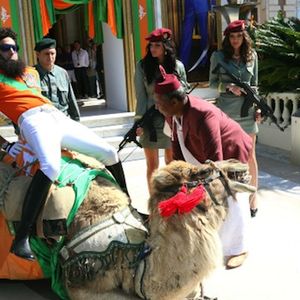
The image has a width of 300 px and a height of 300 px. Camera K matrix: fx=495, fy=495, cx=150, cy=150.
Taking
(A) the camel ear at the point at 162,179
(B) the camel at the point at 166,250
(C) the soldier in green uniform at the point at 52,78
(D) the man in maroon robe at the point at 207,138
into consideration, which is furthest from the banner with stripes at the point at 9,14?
(A) the camel ear at the point at 162,179

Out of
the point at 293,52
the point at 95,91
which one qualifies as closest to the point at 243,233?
the point at 293,52

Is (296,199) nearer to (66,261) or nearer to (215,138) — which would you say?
(215,138)

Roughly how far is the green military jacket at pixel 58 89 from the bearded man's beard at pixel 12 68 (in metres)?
1.37

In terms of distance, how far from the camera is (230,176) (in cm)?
283

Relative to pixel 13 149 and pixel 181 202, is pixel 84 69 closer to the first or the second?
pixel 13 149

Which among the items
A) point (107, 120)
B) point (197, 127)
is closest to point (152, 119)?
point (197, 127)

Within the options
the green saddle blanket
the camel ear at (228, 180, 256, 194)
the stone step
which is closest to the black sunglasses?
the green saddle blanket

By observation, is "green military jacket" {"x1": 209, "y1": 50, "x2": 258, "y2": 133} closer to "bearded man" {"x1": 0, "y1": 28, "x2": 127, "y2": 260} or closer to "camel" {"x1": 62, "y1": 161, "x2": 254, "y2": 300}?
"bearded man" {"x1": 0, "y1": 28, "x2": 127, "y2": 260}

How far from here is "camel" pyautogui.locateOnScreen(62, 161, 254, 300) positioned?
266cm

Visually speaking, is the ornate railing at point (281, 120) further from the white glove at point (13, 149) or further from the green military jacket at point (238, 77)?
the white glove at point (13, 149)

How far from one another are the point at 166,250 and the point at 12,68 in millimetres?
1550

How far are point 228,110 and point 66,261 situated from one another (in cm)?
258

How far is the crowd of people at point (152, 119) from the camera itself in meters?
2.95

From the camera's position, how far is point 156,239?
2766mm
